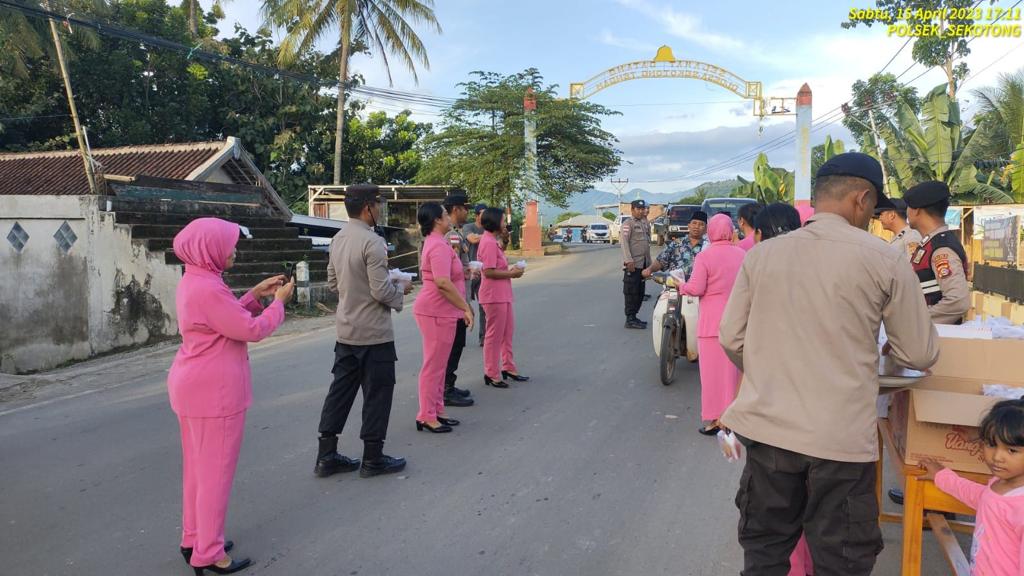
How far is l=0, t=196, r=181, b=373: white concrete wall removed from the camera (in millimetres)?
12109

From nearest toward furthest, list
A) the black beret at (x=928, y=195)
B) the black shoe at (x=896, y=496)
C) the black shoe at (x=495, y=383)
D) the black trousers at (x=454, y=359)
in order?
the black beret at (x=928, y=195) < the black shoe at (x=896, y=496) < the black trousers at (x=454, y=359) < the black shoe at (x=495, y=383)

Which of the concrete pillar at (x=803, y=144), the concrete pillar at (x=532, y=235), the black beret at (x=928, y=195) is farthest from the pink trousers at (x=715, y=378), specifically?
the concrete pillar at (x=803, y=144)

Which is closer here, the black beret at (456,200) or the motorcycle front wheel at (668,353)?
the black beret at (456,200)

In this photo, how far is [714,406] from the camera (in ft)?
18.5

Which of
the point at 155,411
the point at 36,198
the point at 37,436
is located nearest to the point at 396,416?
the point at 155,411

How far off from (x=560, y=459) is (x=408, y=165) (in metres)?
27.4

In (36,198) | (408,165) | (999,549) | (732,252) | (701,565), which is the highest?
(408,165)

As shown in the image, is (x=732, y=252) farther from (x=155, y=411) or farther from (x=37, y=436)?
(x=37, y=436)

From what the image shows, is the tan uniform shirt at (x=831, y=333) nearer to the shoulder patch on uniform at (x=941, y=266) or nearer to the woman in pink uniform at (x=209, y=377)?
the shoulder patch on uniform at (x=941, y=266)

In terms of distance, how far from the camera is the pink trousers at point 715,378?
5516 millimetres

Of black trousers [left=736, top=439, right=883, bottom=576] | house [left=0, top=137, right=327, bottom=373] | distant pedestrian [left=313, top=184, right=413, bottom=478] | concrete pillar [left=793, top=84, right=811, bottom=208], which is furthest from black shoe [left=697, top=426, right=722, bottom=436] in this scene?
concrete pillar [left=793, top=84, right=811, bottom=208]

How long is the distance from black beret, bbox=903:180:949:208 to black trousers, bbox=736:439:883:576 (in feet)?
7.63

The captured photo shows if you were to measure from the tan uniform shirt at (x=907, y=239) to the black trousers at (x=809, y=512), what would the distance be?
3.18 m

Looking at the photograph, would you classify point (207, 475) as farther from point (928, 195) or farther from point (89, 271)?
point (89, 271)
